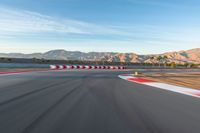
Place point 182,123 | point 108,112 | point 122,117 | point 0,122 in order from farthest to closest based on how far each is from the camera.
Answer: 1. point 108,112
2. point 122,117
3. point 182,123
4. point 0,122

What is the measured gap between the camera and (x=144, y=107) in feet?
27.0

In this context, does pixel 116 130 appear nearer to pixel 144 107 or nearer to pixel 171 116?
pixel 171 116

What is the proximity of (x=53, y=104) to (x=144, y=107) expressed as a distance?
9.95 ft

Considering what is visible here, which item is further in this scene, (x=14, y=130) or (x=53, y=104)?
(x=53, y=104)

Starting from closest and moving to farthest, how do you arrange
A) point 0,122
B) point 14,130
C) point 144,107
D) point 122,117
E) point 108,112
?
1. point 14,130
2. point 0,122
3. point 122,117
4. point 108,112
5. point 144,107

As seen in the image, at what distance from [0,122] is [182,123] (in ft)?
14.4

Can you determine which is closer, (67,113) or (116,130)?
(116,130)

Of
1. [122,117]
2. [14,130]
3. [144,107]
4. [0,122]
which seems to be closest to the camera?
[14,130]

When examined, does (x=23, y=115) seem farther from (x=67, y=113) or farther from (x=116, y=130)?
(x=116, y=130)

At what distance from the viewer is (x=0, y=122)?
571 centimetres

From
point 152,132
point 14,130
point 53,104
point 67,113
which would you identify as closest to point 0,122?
point 14,130

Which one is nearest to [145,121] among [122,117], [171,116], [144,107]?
[122,117]

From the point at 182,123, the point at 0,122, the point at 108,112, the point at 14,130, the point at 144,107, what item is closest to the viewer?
the point at 14,130

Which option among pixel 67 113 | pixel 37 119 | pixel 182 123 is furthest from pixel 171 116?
pixel 37 119
